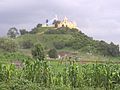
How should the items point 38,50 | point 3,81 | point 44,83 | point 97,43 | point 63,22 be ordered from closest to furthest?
point 3,81, point 44,83, point 38,50, point 97,43, point 63,22

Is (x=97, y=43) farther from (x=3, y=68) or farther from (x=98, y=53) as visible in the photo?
(x=3, y=68)

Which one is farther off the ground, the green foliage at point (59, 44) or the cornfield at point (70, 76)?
the green foliage at point (59, 44)

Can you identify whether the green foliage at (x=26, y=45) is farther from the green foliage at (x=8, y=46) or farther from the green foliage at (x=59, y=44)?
the green foliage at (x=8, y=46)

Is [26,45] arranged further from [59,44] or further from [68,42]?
[68,42]

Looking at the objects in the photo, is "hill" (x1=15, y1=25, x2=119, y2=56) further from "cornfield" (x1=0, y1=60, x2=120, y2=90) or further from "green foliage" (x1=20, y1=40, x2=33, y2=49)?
"cornfield" (x1=0, y1=60, x2=120, y2=90)

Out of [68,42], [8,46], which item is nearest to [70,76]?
[8,46]

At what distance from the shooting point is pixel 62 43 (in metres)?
80.5

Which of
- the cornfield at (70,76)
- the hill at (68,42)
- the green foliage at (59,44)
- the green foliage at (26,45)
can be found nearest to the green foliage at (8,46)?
the hill at (68,42)

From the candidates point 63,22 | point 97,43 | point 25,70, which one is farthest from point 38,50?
point 63,22

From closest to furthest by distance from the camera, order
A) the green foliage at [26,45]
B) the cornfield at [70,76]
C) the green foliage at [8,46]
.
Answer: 1. the cornfield at [70,76]
2. the green foliage at [8,46]
3. the green foliage at [26,45]

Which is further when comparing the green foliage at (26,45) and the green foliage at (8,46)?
the green foliage at (26,45)

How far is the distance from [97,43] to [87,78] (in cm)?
5810

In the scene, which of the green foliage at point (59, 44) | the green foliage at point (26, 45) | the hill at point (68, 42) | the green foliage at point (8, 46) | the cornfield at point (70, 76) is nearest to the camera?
the cornfield at point (70, 76)

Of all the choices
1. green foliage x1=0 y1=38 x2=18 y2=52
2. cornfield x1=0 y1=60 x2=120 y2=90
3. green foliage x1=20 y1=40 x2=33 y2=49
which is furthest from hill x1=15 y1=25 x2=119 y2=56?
cornfield x1=0 y1=60 x2=120 y2=90
